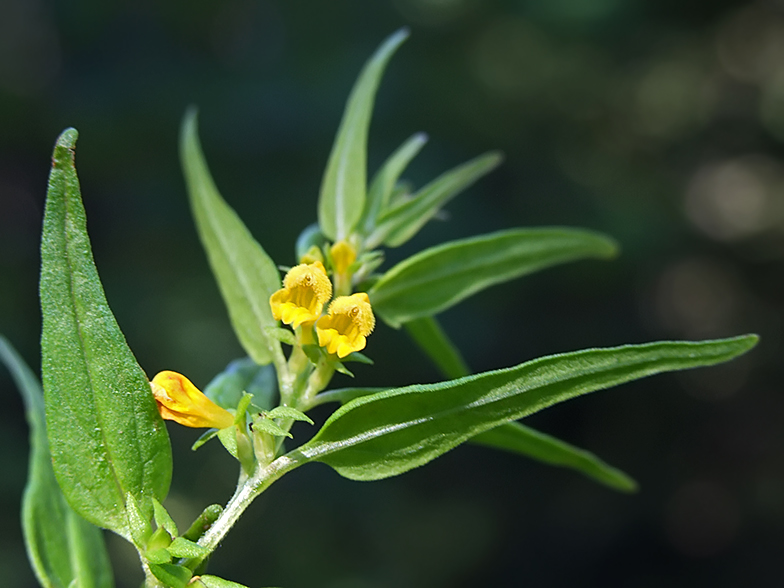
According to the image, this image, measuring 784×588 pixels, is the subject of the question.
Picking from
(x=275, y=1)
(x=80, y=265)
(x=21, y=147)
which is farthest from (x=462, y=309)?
(x=80, y=265)

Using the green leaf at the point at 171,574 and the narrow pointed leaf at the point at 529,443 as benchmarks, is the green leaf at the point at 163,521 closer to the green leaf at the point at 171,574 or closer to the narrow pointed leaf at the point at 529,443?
the green leaf at the point at 171,574

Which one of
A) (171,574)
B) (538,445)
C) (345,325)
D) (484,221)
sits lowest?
(538,445)

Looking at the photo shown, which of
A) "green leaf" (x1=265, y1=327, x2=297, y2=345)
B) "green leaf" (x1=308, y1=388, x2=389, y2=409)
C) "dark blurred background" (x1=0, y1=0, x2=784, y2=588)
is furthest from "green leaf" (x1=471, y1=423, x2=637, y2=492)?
"dark blurred background" (x1=0, y1=0, x2=784, y2=588)

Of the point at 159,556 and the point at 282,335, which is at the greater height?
the point at 282,335

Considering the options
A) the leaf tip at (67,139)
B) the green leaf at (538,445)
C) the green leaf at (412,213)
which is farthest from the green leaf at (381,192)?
the leaf tip at (67,139)

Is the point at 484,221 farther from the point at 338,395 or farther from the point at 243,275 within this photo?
the point at 338,395

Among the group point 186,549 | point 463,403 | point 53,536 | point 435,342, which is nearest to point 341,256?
point 435,342

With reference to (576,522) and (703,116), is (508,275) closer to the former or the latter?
(576,522)
